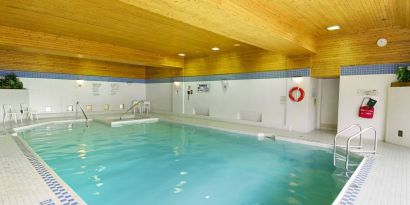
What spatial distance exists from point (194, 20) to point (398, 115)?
5052mm

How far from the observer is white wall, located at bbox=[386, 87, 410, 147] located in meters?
5.08

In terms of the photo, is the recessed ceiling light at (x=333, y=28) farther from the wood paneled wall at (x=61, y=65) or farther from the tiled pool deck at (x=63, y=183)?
the wood paneled wall at (x=61, y=65)

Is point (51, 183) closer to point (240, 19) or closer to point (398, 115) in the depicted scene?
point (240, 19)

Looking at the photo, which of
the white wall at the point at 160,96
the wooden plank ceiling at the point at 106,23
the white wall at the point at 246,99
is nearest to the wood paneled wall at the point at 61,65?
the white wall at the point at 160,96

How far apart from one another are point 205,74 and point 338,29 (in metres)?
5.32

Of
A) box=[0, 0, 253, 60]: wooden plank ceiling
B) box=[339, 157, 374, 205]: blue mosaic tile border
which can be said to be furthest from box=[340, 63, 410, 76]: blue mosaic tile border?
box=[0, 0, 253, 60]: wooden plank ceiling

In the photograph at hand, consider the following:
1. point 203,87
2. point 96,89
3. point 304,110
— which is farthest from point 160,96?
point 304,110

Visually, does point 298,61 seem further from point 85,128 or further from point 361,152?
point 85,128

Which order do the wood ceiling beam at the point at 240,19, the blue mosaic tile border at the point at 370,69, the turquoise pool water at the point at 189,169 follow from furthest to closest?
the blue mosaic tile border at the point at 370,69
the wood ceiling beam at the point at 240,19
the turquoise pool water at the point at 189,169

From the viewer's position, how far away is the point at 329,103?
24.9 ft

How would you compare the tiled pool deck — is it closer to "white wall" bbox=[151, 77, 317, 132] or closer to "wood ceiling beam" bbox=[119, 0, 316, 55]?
"wood ceiling beam" bbox=[119, 0, 316, 55]

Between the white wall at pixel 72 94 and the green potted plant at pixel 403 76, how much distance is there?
11095 millimetres

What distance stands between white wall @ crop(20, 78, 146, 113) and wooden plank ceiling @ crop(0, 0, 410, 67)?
3569mm

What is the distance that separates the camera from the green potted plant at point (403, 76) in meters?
5.13
